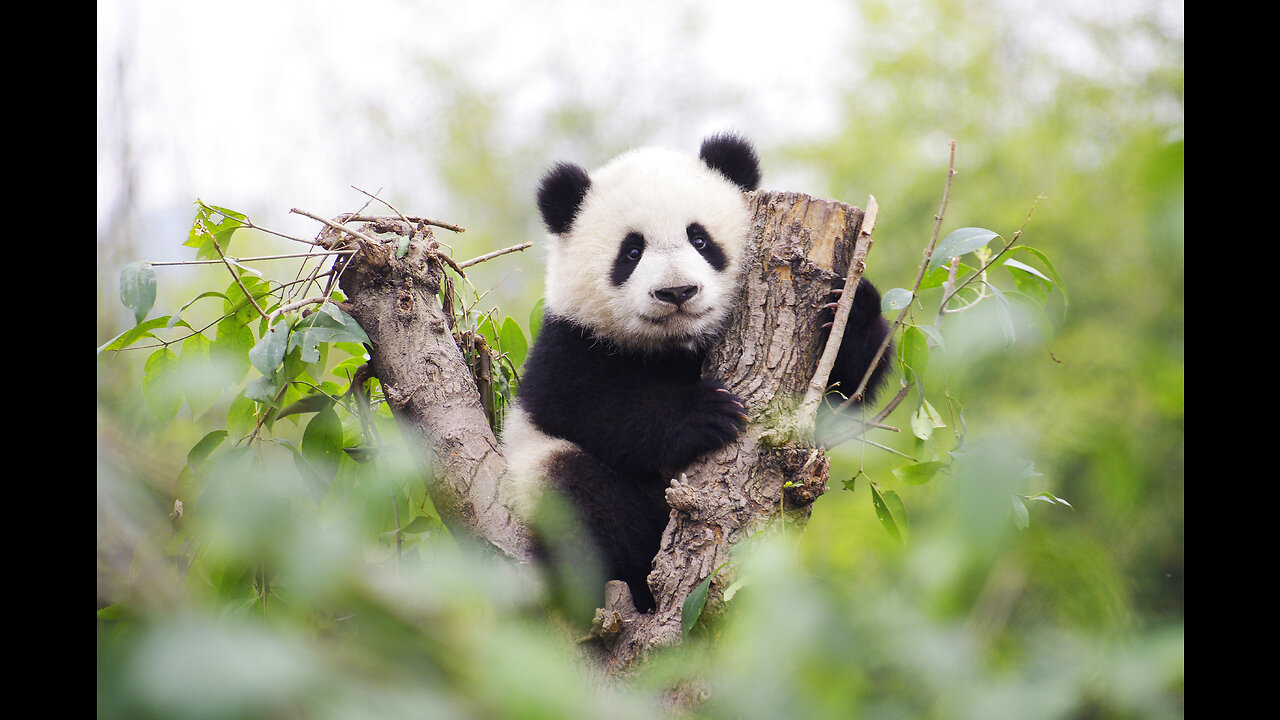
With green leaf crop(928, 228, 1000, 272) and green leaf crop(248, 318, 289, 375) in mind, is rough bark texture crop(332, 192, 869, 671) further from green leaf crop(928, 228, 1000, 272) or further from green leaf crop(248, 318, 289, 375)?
green leaf crop(928, 228, 1000, 272)

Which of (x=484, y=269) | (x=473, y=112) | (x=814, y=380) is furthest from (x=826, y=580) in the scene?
(x=473, y=112)

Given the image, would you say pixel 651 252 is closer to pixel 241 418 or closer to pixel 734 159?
pixel 734 159

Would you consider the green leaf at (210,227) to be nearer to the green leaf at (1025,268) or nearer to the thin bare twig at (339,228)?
the thin bare twig at (339,228)

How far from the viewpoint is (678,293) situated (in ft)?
9.14

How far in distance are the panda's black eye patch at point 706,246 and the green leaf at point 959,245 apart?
1.12 m

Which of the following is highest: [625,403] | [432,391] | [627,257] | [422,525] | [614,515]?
[627,257]

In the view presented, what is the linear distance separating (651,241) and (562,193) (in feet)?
1.83

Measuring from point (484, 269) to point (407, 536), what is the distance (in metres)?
8.49

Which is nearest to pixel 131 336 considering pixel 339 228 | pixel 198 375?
pixel 198 375

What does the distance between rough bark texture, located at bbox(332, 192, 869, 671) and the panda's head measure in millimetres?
307

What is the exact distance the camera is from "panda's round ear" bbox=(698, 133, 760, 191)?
330cm

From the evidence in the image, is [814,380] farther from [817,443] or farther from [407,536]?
[407,536]

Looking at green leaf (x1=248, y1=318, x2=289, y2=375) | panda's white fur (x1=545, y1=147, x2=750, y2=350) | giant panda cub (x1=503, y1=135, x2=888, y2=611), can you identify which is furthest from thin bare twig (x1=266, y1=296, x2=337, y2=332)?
panda's white fur (x1=545, y1=147, x2=750, y2=350)

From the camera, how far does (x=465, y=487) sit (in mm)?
2326
